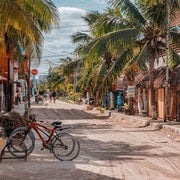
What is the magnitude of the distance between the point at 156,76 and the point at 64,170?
1894 cm

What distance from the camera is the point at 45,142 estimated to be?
12.5 meters

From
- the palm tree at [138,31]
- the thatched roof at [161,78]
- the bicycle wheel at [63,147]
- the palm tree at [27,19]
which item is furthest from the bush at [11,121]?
the thatched roof at [161,78]

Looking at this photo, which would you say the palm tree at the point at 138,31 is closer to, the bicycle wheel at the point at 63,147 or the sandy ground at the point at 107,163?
the sandy ground at the point at 107,163

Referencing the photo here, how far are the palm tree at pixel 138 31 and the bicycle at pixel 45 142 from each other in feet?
40.5

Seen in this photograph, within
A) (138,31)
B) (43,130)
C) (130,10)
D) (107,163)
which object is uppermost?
(130,10)

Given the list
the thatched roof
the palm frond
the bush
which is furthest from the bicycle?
the palm frond

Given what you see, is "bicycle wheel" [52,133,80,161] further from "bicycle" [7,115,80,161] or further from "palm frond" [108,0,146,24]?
"palm frond" [108,0,146,24]

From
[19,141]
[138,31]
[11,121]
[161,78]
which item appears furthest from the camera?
[161,78]

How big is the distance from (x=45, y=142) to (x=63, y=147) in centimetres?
50

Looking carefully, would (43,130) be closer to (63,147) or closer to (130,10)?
(63,147)

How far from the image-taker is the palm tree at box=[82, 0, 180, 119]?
2455cm

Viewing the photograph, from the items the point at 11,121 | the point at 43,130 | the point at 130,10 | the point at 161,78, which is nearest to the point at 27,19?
the point at 43,130

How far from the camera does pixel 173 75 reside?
26.4 metres

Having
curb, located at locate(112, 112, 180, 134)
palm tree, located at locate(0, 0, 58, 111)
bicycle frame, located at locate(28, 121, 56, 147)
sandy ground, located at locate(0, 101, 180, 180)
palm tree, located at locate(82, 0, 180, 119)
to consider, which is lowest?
sandy ground, located at locate(0, 101, 180, 180)
